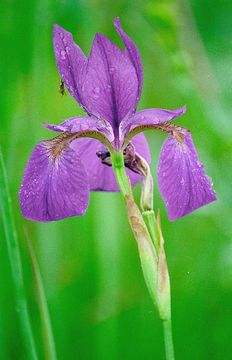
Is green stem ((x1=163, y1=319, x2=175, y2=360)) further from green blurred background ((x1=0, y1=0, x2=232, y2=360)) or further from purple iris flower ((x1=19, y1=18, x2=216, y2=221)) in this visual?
green blurred background ((x1=0, y1=0, x2=232, y2=360))

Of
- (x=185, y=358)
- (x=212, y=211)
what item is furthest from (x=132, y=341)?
(x=212, y=211)

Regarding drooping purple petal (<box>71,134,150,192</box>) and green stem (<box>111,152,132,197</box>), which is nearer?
green stem (<box>111,152,132,197</box>)

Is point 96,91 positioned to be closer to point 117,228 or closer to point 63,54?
point 63,54

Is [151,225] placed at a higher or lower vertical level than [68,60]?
lower

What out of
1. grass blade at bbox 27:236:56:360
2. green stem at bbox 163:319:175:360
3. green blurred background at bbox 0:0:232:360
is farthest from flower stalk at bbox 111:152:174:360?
green blurred background at bbox 0:0:232:360

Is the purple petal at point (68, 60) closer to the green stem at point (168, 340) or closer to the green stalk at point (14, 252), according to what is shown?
the green stalk at point (14, 252)

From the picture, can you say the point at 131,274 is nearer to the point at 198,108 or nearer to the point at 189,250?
the point at 189,250

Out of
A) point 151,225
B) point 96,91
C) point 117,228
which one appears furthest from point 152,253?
point 117,228
